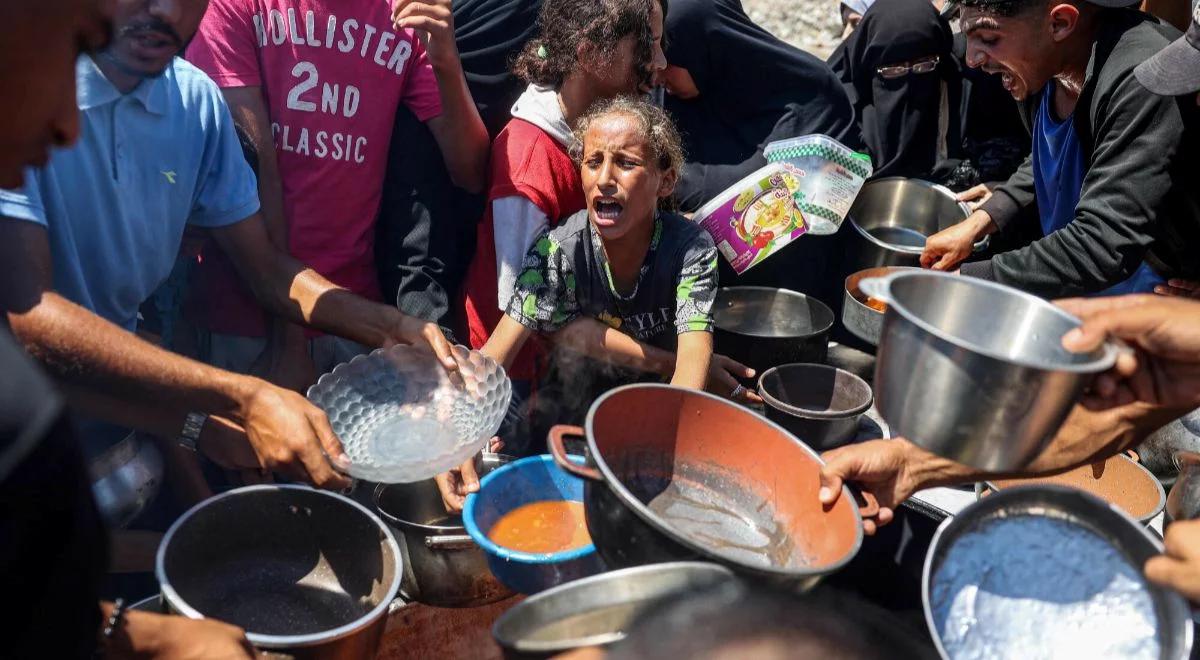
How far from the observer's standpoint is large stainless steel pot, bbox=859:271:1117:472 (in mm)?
1323

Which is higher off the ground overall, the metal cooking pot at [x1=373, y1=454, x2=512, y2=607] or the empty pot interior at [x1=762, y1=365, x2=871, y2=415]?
the metal cooking pot at [x1=373, y1=454, x2=512, y2=607]

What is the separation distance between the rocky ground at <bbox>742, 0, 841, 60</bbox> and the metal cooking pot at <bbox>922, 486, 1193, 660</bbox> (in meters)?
8.97

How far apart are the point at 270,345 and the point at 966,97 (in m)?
4.36

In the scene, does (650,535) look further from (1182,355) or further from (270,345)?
(270,345)

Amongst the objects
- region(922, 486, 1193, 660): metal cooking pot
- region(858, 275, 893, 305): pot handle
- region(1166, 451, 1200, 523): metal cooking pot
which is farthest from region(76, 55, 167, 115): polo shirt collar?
region(1166, 451, 1200, 523): metal cooking pot

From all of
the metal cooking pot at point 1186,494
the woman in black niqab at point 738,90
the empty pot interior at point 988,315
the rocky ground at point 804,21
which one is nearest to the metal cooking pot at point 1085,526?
the empty pot interior at point 988,315

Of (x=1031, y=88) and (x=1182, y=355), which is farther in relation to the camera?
(x=1031, y=88)

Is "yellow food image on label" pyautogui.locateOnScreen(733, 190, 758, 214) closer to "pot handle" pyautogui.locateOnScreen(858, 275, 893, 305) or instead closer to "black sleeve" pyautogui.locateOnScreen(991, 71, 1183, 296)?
"black sleeve" pyautogui.locateOnScreen(991, 71, 1183, 296)

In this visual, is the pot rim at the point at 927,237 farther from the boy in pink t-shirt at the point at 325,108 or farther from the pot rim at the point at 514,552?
the pot rim at the point at 514,552

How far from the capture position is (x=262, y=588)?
192 centimetres

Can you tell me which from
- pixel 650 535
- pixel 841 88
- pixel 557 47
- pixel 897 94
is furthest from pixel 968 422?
pixel 897 94

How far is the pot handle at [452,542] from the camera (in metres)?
2.13

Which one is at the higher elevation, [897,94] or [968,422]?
[968,422]

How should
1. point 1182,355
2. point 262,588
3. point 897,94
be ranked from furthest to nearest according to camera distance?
point 897,94, point 262,588, point 1182,355
